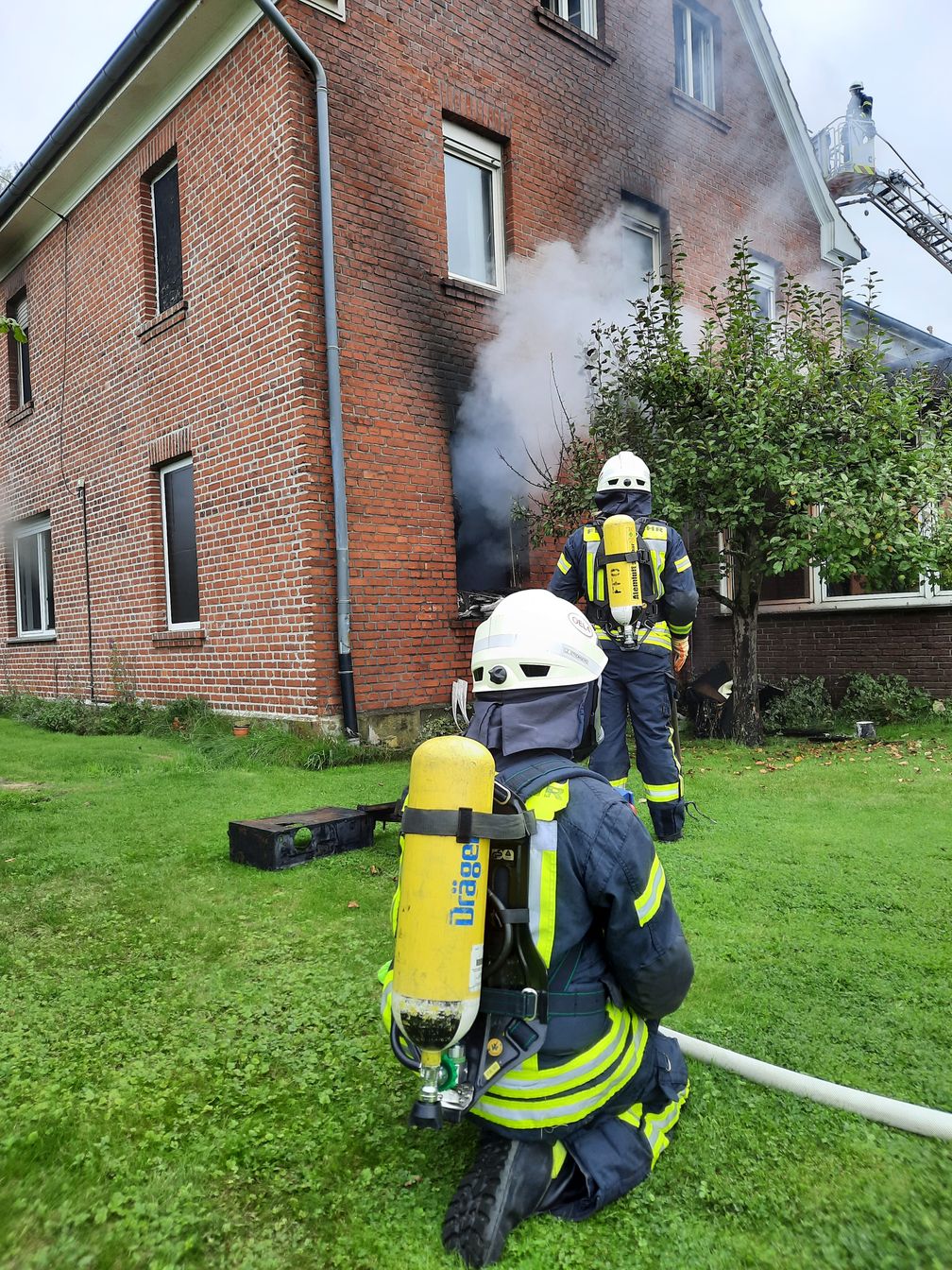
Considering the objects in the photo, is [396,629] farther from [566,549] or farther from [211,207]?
[211,207]

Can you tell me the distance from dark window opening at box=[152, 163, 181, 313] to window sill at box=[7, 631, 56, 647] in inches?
180

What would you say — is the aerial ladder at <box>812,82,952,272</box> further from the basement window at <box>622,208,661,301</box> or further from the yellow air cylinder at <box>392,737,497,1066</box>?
the yellow air cylinder at <box>392,737,497,1066</box>

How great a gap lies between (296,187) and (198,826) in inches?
189

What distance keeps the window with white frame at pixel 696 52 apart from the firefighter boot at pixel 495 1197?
12063 mm

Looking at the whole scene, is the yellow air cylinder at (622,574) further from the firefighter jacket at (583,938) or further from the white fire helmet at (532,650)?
the firefighter jacket at (583,938)

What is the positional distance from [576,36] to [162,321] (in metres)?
5.16

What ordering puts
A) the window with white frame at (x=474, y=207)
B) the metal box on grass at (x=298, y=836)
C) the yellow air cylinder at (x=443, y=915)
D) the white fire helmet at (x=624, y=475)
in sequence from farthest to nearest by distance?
the window with white frame at (x=474, y=207) < the white fire helmet at (x=624, y=475) < the metal box on grass at (x=298, y=836) < the yellow air cylinder at (x=443, y=915)

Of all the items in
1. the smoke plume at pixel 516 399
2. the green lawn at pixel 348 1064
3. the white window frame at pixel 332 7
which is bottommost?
the green lawn at pixel 348 1064

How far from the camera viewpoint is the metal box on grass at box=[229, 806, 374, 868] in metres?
4.01

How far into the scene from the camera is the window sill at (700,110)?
10.3 metres

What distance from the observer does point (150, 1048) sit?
7.95 ft

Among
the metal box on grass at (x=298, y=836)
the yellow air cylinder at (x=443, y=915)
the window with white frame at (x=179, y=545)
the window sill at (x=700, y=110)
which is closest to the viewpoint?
the yellow air cylinder at (x=443, y=915)

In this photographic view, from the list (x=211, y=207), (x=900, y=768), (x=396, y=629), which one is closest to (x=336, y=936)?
(x=396, y=629)

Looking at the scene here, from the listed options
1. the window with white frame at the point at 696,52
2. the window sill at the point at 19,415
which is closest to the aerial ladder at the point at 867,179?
the window with white frame at the point at 696,52
